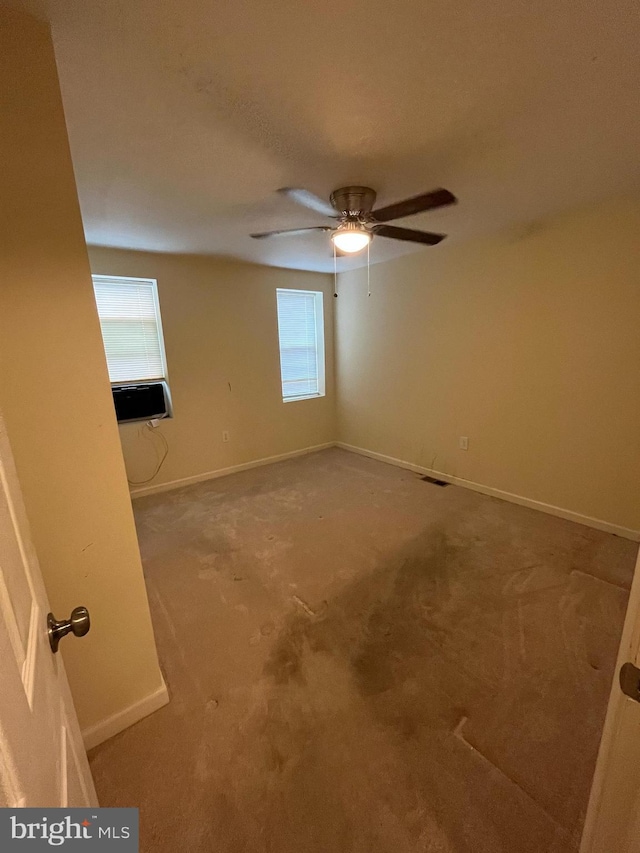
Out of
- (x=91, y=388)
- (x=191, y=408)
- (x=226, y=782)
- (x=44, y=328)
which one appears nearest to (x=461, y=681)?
(x=226, y=782)

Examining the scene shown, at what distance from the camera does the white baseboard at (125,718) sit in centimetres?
133

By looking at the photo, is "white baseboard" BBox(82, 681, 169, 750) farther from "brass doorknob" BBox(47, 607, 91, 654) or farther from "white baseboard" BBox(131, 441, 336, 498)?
"white baseboard" BBox(131, 441, 336, 498)

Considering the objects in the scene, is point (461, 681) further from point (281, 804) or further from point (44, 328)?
point (44, 328)

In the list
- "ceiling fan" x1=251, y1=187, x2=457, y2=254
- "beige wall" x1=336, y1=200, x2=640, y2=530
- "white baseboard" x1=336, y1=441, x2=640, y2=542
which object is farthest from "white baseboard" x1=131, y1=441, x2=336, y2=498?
"ceiling fan" x1=251, y1=187, x2=457, y2=254

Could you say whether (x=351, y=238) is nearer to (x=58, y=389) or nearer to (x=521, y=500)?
(x=58, y=389)

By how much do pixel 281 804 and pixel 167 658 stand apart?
0.82 m

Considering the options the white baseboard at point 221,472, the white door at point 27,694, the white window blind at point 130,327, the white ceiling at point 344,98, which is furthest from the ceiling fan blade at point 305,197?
the white baseboard at point 221,472

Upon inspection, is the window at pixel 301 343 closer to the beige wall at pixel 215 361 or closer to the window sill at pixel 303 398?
the window sill at pixel 303 398

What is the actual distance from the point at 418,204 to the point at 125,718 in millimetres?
2525

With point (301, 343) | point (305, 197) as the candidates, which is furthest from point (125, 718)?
point (301, 343)

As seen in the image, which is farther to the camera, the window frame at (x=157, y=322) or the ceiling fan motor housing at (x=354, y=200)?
the window frame at (x=157, y=322)

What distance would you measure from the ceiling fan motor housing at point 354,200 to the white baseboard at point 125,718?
97.4 inches

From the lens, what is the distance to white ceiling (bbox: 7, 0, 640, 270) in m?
0.99

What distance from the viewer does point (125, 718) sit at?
140 cm
